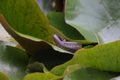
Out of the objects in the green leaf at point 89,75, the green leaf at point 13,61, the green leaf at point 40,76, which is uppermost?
the green leaf at point 89,75

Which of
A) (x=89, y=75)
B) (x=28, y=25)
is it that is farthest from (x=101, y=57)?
(x=28, y=25)

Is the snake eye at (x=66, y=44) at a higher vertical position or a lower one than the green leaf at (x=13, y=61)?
higher

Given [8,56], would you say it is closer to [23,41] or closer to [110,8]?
[23,41]

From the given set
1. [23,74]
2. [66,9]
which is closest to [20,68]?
[23,74]

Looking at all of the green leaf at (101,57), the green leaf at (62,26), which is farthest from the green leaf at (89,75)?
the green leaf at (62,26)

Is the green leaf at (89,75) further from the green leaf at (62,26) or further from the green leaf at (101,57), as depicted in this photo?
the green leaf at (62,26)
